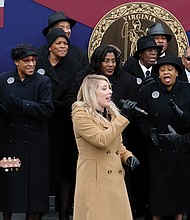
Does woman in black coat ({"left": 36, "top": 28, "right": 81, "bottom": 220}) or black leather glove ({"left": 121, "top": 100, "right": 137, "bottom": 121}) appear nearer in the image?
black leather glove ({"left": 121, "top": 100, "right": 137, "bottom": 121})

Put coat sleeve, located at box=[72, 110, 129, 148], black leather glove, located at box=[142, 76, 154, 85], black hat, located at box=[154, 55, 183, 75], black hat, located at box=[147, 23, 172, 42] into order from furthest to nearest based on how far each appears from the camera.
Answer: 1. black hat, located at box=[147, 23, 172, 42]
2. black leather glove, located at box=[142, 76, 154, 85]
3. black hat, located at box=[154, 55, 183, 75]
4. coat sleeve, located at box=[72, 110, 129, 148]

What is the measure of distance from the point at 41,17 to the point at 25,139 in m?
2.21

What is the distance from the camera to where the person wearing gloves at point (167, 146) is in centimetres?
705

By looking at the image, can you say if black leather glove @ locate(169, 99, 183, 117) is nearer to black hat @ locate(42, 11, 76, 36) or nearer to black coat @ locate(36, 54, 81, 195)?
black coat @ locate(36, 54, 81, 195)

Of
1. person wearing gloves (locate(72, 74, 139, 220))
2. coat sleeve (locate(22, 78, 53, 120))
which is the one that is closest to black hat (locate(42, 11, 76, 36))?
coat sleeve (locate(22, 78, 53, 120))

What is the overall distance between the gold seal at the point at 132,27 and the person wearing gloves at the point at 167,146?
154cm

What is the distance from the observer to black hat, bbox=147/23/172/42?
8156 millimetres

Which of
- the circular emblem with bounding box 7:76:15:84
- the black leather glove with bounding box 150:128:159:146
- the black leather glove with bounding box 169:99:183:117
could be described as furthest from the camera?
the circular emblem with bounding box 7:76:15:84

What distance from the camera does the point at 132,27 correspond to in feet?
28.7

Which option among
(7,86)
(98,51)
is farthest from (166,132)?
(7,86)

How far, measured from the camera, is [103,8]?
28.7 feet

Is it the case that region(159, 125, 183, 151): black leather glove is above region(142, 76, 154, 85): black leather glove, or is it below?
below

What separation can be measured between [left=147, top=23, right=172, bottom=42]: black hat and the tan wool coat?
239 centimetres

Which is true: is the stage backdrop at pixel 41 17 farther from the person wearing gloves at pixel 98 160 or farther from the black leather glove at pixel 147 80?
the person wearing gloves at pixel 98 160
